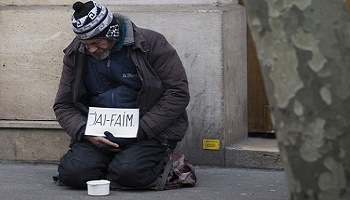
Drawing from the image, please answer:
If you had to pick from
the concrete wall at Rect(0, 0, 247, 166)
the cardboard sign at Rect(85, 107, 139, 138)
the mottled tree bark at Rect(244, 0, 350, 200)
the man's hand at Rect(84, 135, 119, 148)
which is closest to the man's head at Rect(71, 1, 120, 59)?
the cardboard sign at Rect(85, 107, 139, 138)

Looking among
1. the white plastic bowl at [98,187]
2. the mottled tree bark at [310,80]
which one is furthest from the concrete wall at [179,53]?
the mottled tree bark at [310,80]

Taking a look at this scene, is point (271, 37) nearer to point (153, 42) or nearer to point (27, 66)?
point (153, 42)

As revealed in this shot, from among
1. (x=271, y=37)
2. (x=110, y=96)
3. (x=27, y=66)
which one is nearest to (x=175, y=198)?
(x=110, y=96)

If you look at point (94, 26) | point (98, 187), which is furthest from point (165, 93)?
point (98, 187)

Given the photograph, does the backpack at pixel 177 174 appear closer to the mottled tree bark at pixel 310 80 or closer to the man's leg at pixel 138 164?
the man's leg at pixel 138 164

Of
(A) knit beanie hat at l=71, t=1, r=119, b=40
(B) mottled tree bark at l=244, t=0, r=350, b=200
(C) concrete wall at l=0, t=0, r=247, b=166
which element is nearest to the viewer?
(B) mottled tree bark at l=244, t=0, r=350, b=200

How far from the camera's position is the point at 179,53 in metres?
7.04

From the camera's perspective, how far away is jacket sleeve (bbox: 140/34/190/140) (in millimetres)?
6320

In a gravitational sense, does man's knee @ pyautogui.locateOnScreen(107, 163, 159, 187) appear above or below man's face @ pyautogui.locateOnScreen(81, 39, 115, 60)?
below

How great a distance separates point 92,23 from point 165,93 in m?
0.65

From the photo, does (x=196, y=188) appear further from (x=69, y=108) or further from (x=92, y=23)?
(x=92, y=23)

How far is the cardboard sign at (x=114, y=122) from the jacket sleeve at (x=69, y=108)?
0.07 meters

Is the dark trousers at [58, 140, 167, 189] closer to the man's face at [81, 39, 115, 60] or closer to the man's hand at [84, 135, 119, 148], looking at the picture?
the man's hand at [84, 135, 119, 148]

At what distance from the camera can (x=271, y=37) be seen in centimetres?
246
